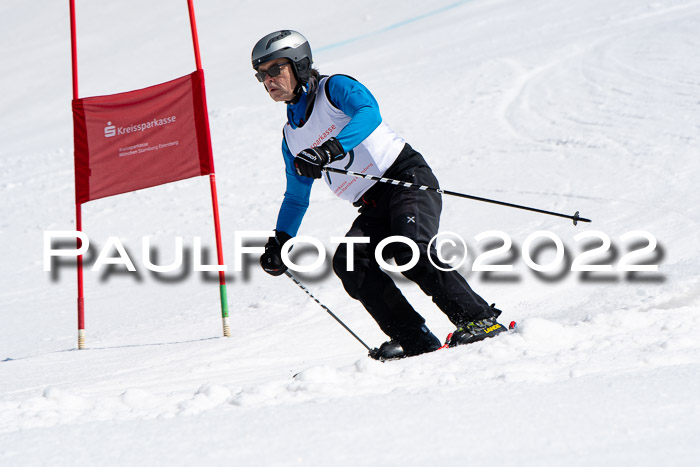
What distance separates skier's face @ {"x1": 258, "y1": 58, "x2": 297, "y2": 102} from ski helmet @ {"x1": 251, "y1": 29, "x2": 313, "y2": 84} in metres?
0.03

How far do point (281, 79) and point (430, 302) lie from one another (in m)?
2.35

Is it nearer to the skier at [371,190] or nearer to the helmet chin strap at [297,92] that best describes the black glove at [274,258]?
the skier at [371,190]

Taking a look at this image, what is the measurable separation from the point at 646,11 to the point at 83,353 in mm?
15469

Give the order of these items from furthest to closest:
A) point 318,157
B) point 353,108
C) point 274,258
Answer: point 274,258, point 353,108, point 318,157

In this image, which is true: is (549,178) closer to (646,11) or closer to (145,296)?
(145,296)

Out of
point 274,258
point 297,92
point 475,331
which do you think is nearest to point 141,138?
point 274,258

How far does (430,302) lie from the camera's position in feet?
18.6

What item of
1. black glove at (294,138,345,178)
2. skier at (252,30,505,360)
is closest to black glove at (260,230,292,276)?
skier at (252,30,505,360)

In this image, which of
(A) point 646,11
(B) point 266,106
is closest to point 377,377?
(B) point 266,106

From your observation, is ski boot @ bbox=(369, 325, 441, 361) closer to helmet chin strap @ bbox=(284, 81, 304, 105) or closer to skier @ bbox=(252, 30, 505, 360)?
skier @ bbox=(252, 30, 505, 360)

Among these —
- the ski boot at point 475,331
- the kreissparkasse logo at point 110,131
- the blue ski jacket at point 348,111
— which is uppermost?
the kreissparkasse logo at point 110,131

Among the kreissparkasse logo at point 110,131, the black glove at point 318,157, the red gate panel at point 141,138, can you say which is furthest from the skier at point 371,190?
the kreissparkasse logo at point 110,131

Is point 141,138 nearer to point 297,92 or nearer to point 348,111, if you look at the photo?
point 297,92

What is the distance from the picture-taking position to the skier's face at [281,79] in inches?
155
